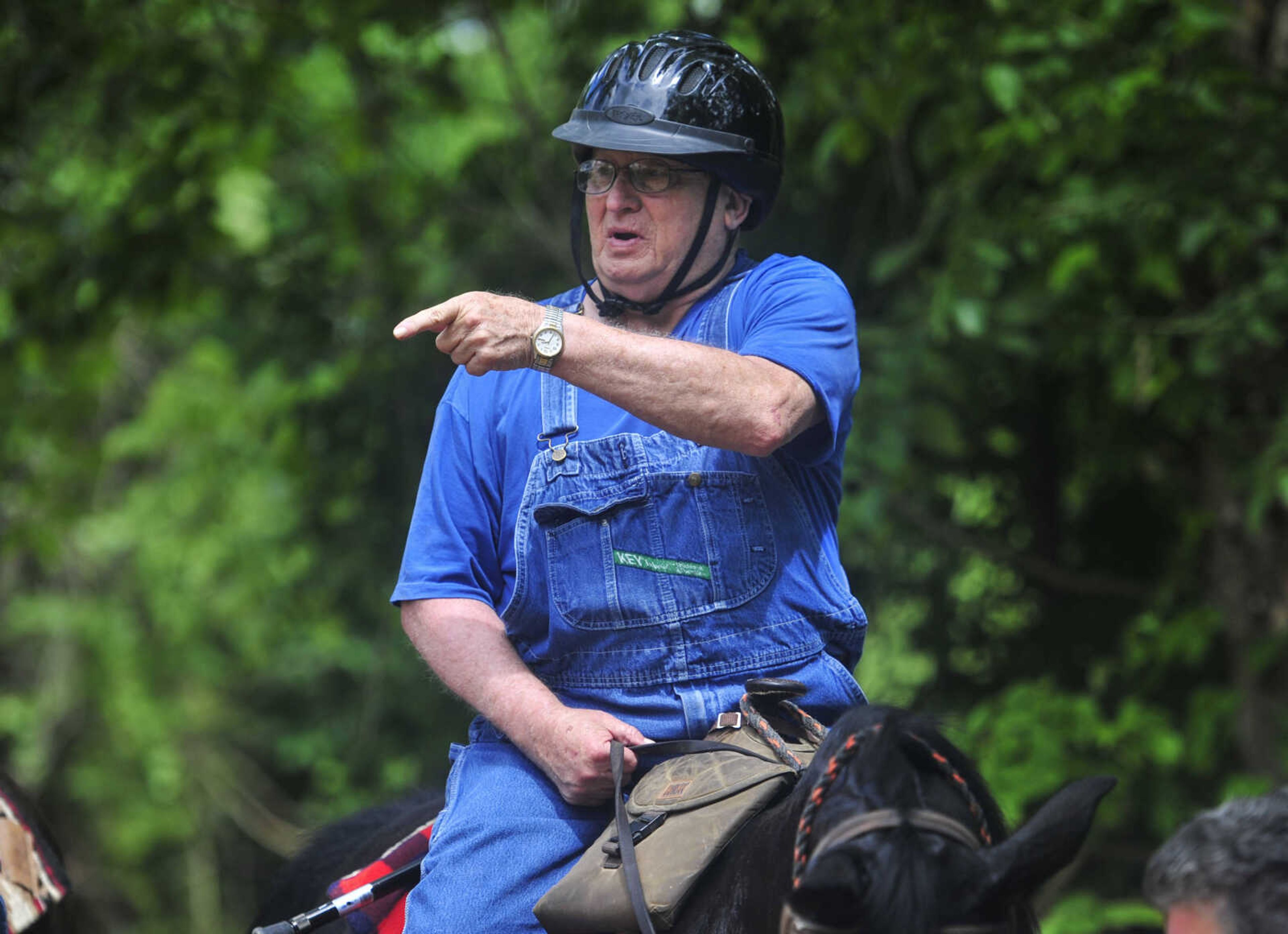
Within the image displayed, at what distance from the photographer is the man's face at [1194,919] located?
170 cm

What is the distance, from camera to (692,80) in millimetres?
2713

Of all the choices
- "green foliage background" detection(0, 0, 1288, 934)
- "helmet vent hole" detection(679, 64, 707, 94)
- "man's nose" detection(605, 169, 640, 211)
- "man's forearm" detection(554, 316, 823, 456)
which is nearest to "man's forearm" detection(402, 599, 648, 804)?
"man's forearm" detection(554, 316, 823, 456)

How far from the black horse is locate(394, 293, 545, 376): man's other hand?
73 centimetres

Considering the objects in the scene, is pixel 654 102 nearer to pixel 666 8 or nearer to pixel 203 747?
pixel 666 8

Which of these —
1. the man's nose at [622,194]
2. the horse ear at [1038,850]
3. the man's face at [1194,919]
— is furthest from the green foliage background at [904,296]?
the horse ear at [1038,850]

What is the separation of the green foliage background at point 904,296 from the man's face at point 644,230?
247cm

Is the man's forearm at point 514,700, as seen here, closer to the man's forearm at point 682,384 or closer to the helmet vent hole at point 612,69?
the man's forearm at point 682,384

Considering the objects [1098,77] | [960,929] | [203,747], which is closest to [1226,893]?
[960,929]

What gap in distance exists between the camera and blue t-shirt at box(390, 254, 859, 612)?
2.49 metres

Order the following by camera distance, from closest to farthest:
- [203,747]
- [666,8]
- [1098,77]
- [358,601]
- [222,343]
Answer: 1. [1098,77]
2. [358,601]
3. [666,8]
4. [222,343]
5. [203,747]

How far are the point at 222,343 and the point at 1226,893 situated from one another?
960cm

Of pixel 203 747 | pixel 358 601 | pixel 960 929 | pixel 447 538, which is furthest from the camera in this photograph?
pixel 203 747

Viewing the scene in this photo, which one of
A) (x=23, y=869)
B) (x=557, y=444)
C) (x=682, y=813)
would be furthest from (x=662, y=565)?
(x=23, y=869)

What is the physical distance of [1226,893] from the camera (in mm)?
1696
